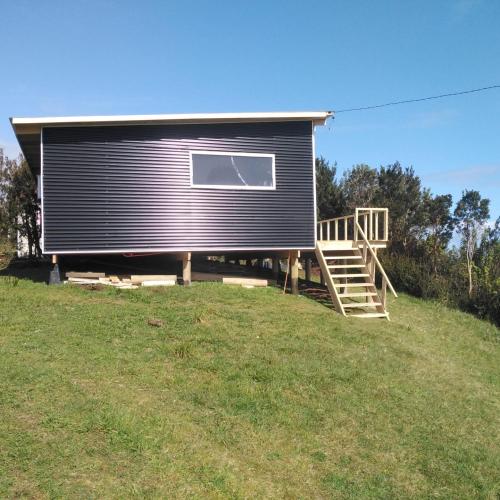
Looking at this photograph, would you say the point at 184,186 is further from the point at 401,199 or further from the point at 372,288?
the point at 401,199

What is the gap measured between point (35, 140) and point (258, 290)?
654 centimetres

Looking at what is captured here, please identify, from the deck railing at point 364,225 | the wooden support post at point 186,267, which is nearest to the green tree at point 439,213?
the deck railing at point 364,225

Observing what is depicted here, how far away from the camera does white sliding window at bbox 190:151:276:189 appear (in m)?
11.8

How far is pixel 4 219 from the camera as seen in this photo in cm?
1862

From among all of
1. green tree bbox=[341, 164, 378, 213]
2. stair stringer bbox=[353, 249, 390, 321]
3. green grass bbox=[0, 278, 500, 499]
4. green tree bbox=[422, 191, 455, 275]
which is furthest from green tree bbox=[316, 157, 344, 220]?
green grass bbox=[0, 278, 500, 499]

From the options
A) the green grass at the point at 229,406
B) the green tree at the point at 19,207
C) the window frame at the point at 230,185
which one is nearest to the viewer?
the green grass at the point at 229,406

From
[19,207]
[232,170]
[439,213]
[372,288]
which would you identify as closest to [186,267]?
[232,170]

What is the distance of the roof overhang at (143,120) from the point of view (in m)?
10.9

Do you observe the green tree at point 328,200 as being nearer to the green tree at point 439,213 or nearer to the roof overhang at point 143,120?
the green tree at point 439,213

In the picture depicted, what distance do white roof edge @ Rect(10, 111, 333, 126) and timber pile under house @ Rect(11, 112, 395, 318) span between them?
2cm

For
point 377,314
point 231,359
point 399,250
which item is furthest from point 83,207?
point 399,250

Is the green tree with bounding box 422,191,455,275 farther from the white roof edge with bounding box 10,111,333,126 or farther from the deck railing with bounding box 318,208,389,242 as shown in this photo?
the white roof edge with bounding box 10,111,333,126

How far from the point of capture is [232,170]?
471 inches

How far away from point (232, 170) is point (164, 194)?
173 cm
